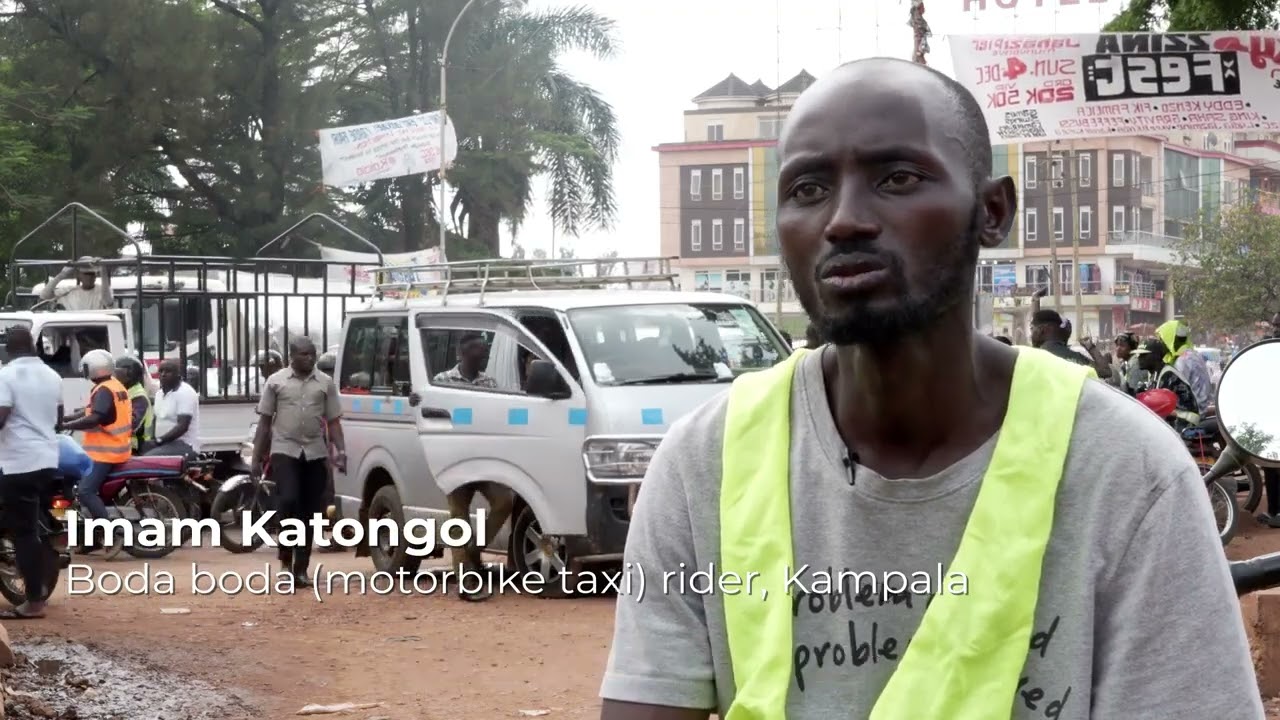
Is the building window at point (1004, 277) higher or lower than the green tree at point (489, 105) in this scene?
lower

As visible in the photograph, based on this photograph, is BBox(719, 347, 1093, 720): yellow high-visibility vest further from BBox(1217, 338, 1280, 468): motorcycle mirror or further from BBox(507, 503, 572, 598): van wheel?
BBox(507, 503, 572, 598): van wheel

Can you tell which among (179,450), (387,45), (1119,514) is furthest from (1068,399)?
(387,45)

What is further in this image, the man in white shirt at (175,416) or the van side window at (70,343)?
the van side window at (70,343)

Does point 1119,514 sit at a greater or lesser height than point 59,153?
lesser

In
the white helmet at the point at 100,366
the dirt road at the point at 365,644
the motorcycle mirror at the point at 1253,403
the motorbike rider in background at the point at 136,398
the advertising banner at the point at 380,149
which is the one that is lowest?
the dirt road at the point at 365,644

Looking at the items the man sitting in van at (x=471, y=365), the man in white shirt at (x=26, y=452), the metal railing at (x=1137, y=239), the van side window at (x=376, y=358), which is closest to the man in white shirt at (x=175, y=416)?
the van side window at (x=376, y=358)

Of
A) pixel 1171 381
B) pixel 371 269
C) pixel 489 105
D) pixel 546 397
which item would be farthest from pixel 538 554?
pixel 489 105

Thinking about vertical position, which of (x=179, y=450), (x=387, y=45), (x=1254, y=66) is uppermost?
(x=387, y=45)

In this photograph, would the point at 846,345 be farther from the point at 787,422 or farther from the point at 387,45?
the point at 387,45

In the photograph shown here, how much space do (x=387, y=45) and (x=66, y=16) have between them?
674 cm

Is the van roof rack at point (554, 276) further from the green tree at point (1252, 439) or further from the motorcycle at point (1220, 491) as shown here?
the green tree at point (1252, 439)

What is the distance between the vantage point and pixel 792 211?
69.7 inches

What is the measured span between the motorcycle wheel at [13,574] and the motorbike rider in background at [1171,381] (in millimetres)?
7760

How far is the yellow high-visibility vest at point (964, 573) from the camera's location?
5.55 ft
